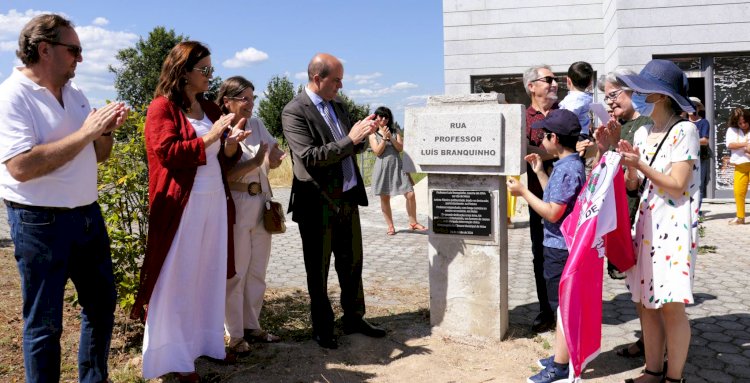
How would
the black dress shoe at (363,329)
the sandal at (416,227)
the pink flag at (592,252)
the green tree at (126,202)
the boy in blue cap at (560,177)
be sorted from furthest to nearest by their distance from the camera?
1. the sandal at (416,227)
2. the black dress shoe at (363,329)
3. the green tree at (126,202)
4. the boy in blue cap at (560,177)
5. the pink flag at (592,252)

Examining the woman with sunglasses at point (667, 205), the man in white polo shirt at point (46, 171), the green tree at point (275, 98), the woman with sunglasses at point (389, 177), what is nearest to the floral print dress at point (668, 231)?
the woman with sunglasses at point (667, 205)

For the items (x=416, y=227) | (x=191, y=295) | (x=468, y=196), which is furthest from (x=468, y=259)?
(x=416, y=227)

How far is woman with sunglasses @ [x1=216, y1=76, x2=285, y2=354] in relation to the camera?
4203 mm

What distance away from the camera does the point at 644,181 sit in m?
3.61

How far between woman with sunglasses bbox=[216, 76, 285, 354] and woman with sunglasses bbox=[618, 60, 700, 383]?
2421 mm

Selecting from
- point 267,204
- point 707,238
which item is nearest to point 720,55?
point 707,238

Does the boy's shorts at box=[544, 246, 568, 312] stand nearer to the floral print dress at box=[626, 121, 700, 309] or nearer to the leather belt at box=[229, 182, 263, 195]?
the floral print dress at box=[626, 121, 700, 309]

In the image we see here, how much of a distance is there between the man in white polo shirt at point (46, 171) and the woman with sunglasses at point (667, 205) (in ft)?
9.56

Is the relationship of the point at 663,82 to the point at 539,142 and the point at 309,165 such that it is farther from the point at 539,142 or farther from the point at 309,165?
the point at 309,165

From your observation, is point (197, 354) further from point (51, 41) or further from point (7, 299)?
point (7, 299)

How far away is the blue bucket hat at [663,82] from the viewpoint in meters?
3.31

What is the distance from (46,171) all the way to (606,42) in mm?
12794

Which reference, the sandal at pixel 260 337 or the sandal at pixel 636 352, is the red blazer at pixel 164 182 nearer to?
the sandal at pixel 260 337

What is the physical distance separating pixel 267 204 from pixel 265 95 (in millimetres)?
39568
